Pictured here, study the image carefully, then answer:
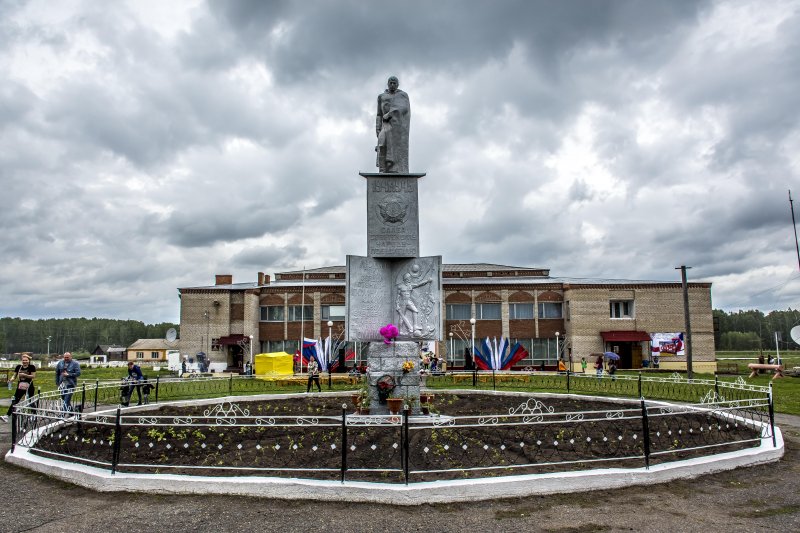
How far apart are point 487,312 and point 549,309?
16.1 feet

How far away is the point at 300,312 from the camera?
4641 centimetres

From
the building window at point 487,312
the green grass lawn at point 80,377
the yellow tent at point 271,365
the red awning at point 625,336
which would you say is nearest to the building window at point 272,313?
the green grass lawn at point 80,377

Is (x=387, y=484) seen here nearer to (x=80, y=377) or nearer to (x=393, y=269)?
(x=393, y=269)

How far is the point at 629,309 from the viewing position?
43.7 metres

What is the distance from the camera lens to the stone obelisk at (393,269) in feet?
42.5

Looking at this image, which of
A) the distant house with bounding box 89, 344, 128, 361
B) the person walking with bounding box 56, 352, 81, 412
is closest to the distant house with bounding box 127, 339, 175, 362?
the distant house with bounding box 89, 344, 128, 361

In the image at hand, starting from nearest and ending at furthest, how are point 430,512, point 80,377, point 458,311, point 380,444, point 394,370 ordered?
point 430,512, point 380,444, point 394,370, point 80,377, point 458,311

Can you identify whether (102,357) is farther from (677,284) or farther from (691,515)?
(691,515)

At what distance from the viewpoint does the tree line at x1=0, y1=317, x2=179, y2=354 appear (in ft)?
424

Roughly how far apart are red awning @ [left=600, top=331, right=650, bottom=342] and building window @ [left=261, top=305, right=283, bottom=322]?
1012 inches

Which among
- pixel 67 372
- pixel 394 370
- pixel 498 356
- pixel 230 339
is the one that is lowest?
pixel 498 356

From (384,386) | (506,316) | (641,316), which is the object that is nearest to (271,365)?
(506,316)

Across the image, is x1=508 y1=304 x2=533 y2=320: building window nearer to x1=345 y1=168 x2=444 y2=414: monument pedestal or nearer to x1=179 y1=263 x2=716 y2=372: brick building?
x1=179 y1=263 x2=716 y2=372: brick building

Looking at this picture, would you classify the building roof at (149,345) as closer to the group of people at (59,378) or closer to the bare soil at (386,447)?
the group of people at (59,378)
